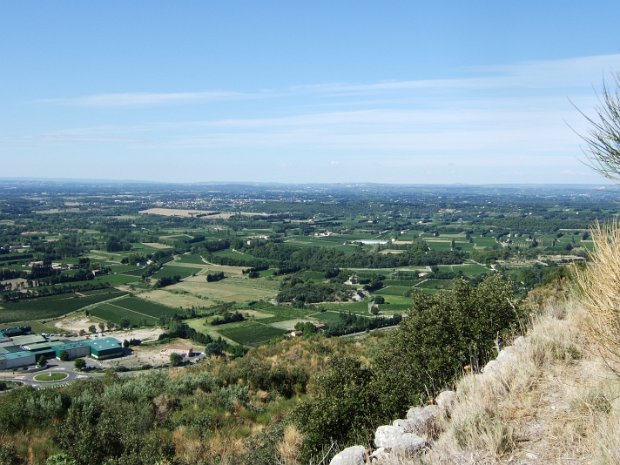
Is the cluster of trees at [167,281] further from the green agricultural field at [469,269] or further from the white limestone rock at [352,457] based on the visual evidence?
the white limestone rock at [352,457]

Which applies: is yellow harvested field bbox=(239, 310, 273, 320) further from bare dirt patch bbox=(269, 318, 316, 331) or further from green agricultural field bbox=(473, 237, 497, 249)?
green agricultural field bbox=(473, 237, 497, 249)

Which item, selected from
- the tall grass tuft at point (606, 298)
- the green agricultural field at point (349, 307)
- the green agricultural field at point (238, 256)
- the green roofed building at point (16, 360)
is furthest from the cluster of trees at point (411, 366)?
the green agricultural field at point (238, 256)

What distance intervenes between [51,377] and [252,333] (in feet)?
50.2

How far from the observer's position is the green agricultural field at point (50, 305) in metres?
47.1

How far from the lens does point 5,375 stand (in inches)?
1200

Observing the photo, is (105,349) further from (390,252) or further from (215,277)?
(390,252)

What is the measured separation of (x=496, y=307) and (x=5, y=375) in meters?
32.1

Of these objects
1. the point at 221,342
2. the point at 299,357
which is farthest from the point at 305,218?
the point at 299,357

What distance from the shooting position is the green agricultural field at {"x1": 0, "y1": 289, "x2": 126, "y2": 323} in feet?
155

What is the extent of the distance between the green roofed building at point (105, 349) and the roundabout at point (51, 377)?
3792mm

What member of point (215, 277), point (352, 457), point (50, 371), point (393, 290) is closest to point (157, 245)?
point (215, 277)

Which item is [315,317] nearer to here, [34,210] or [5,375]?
[5,375]

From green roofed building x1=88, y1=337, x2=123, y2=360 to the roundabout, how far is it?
379cm

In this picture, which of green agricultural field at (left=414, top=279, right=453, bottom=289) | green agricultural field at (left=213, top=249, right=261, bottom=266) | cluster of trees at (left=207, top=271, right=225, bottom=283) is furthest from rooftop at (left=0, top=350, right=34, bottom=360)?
green agricultural field at (left=213, top=249, right=261, bottom=266)
